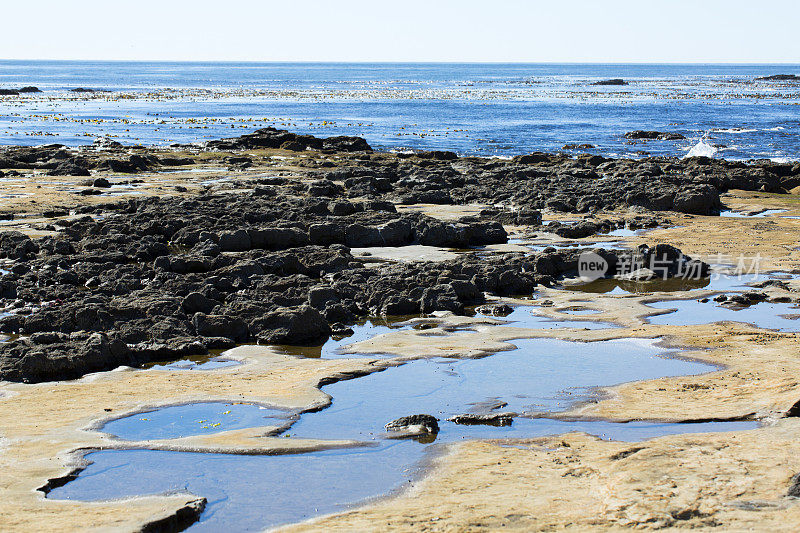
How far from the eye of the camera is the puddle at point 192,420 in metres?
14.0

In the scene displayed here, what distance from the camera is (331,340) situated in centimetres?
2019

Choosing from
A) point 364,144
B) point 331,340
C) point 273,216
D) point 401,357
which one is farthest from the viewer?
point 364,144

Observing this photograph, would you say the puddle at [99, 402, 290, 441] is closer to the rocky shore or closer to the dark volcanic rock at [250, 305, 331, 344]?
the rocky shore

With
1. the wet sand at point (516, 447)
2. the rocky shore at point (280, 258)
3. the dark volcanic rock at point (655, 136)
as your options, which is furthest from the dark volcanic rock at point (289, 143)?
the wet sand at point (516, 447)

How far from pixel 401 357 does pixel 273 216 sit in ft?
52.5

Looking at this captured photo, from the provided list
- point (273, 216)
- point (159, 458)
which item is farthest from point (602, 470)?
point (273, 216)

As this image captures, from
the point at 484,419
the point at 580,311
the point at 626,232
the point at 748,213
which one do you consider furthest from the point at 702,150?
the point at 484,419

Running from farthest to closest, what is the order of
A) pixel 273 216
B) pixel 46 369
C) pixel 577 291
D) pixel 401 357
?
pixel 273 216 → pixel 577 291 → pixel 401 357 → pixel 46 369

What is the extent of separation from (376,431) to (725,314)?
37.9ft

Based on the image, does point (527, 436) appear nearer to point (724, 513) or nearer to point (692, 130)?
point (724, 513)

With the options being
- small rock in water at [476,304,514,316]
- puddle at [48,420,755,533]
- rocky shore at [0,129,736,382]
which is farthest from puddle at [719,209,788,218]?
puddle at [48,420,755,533]

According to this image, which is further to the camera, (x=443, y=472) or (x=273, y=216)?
(x=273, y=216)

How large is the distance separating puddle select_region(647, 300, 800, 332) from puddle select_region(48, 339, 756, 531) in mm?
2771

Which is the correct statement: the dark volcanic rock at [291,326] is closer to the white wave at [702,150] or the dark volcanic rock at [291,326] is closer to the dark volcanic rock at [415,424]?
the dark volcanic rock at [415,424]
